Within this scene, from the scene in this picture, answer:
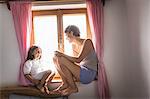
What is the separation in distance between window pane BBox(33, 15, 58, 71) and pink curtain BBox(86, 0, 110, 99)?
1.51ft

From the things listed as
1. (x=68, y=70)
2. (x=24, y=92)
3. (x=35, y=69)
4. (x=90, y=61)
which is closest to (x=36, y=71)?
(x=35, y=69)

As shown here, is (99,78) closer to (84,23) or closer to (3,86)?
(84,23)

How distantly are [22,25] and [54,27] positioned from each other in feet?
1.24

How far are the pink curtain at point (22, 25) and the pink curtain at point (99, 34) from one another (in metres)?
0.69

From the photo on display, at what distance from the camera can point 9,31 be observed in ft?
9.79

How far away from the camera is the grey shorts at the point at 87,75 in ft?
9.04

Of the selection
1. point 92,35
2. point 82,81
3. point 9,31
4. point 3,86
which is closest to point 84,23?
point 92,35

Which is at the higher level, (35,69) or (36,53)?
(36,53)

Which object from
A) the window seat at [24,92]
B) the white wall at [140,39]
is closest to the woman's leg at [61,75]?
the window seat at [24,92]

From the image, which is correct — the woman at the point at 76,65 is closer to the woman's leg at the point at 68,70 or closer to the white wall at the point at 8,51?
the woman's leg at the point at 68,70

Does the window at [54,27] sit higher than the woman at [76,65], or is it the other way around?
Answer: the window at [54,27]

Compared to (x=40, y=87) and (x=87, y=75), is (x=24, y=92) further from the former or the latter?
(x=87, y=75)

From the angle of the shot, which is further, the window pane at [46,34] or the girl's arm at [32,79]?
the window pane at [46,34]

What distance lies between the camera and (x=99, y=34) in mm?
2855
